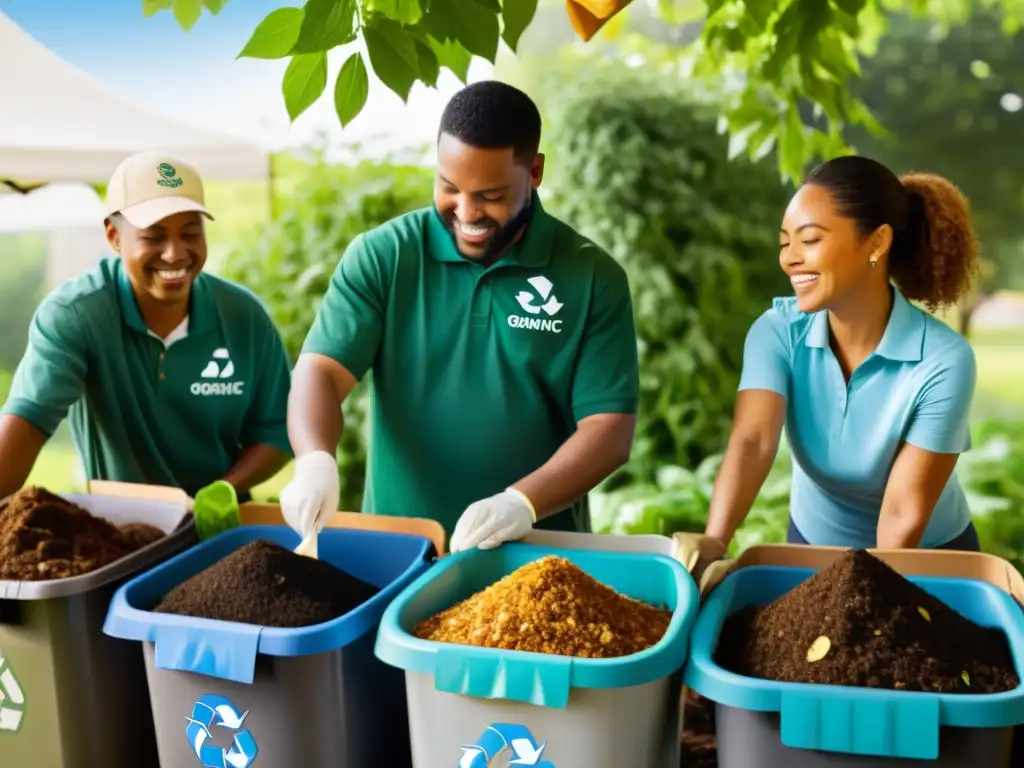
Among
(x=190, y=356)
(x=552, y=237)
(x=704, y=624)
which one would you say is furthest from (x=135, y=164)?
A: (x=704, y=624)

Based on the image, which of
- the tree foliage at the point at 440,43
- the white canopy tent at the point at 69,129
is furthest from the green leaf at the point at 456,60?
the white canopy tent at the point at 69,129

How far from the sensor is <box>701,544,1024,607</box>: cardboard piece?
138cm

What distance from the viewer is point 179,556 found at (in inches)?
57.3

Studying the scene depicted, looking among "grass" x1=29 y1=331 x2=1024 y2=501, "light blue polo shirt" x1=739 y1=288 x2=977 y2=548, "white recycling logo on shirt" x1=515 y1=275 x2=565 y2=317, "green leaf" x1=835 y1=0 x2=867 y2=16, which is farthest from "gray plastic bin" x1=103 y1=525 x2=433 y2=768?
"grass" x1=29 y1=331 x2=1024 y2=501

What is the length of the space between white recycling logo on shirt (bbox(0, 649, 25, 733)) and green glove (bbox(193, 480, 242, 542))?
1.11 ft

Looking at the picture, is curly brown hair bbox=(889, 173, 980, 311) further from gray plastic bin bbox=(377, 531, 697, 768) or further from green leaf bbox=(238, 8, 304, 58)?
green leaf bbox=(238, 8, 304, 58)

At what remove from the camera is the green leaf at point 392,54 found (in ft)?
4.98

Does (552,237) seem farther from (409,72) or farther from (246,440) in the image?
(246,440)

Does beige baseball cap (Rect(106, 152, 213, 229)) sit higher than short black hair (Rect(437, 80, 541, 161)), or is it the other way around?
short black hair (Rect(437, 80, 541, 161))

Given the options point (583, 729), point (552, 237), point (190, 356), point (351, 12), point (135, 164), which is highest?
point (351, 12)

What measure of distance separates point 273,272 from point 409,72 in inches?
106

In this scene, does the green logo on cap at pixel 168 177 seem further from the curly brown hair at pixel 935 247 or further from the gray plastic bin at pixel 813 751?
the gray plastic bin at pixel 813 751

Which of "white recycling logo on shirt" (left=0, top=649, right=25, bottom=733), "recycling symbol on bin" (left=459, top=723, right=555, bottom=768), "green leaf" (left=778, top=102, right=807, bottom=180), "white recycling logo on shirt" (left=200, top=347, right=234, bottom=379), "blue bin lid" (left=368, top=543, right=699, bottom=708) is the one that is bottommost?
"white recycling logo on shirt" (left=0, top=649, right=25, bottom=733)

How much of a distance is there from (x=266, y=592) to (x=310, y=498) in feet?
0.88
